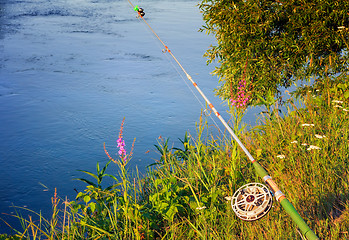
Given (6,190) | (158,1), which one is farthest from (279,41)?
(158,1)

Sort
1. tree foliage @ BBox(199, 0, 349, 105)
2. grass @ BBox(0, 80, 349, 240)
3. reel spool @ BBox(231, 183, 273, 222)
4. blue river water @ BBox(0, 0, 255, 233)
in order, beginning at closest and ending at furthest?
1. reel spool @ BBox(231, 183, 273, 222)
2. grass @ BBox(0, 80, 349, 240)
3. tree foliage @ BBox(199, 0, 349, 105)
4. blue river water @ BBox(0, 0, 255, 233)

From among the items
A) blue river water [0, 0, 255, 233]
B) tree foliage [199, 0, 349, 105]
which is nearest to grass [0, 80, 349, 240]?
tree foliage [199, 0, 349, 105]

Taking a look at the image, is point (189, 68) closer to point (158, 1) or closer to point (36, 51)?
point (36, 51)

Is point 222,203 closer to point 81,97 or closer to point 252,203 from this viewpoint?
point 252,203

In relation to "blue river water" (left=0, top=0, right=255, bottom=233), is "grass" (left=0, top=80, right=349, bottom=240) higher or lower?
higher

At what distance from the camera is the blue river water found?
23.2 ft

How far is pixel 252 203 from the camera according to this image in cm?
260

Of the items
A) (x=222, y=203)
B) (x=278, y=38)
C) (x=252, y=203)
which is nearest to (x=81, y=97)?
(x=278, y=38)

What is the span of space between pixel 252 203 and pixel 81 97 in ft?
28.6

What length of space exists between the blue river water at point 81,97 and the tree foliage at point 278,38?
7.19 feet

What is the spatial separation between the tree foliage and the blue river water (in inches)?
86.3

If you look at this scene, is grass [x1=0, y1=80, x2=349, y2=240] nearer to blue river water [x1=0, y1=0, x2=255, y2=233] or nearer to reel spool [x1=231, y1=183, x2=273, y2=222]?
reel spool [x1=231, y1=183, x2=273, y2=222]

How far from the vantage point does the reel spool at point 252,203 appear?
97.5 inches

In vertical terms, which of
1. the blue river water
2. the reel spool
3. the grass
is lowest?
the blue river water
